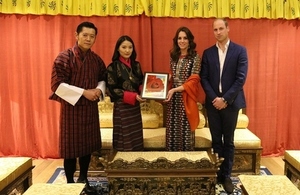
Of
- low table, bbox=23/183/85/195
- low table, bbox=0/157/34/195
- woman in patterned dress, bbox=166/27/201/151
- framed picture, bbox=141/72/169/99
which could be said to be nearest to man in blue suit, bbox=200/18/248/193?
woman in patterned dress, bbox=166/27/201/151

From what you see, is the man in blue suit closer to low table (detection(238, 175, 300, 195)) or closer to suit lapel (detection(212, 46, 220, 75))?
suit lapel (detection(212, 46, 220, 75))

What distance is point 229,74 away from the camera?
273 cm

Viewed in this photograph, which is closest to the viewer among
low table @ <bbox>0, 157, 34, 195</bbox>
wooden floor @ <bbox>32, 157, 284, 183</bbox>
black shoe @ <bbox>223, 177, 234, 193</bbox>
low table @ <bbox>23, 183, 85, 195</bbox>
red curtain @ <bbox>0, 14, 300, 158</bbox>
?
low table @ <bbox>23, 183, 85, 195</bbox>

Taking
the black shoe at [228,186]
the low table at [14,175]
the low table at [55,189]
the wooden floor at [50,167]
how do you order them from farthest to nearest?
the wooden floor at [50,167]
the black shoe at [228,186]
the low table at [14,175]
the low table at [55,189]

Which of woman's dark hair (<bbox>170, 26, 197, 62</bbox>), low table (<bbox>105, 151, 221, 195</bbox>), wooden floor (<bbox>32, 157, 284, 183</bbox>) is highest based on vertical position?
woman's dark hair (<bbox>170, 26, 197, 62</bbox>)

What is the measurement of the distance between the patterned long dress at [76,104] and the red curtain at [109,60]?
107 cm

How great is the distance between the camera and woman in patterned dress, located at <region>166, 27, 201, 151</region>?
9.00 ft

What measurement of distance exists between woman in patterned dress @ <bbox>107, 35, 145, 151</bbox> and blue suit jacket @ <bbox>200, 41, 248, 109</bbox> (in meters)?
0.58

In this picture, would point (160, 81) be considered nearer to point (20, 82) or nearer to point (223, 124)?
point (223, 124)

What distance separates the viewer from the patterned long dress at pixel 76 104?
8.41 feet

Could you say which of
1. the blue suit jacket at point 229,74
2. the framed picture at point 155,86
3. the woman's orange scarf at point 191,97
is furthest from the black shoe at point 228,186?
the framed picture at point 155,86

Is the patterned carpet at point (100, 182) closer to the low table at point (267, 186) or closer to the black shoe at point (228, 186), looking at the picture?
the black shoe at point (228, 186)

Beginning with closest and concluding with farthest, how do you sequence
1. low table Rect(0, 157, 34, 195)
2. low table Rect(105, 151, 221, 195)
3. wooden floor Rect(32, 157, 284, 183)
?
low table Rect(0, 157, 34, 195), low table Rect(105, 151, 221, 195), wooden floor Rect(32, 157, 284, 183)

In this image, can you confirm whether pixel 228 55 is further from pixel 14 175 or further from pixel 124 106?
pixel 14 175
